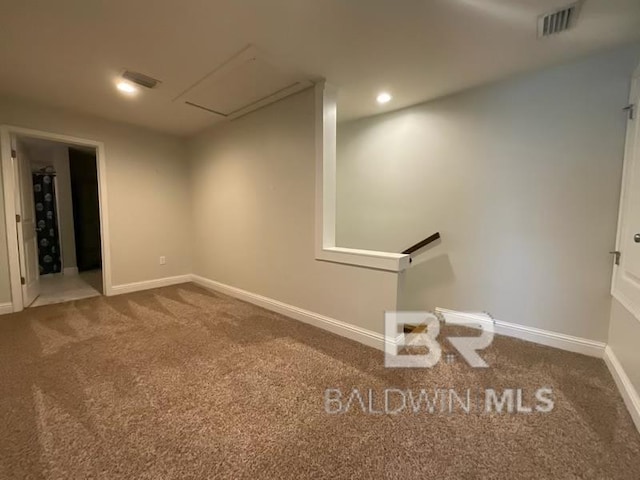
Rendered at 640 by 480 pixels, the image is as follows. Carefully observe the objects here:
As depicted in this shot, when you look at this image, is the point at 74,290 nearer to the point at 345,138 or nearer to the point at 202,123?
the point at 202,123

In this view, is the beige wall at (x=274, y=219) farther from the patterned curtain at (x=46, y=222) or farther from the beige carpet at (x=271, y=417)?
the patterned curtain at (x=46, y=222)

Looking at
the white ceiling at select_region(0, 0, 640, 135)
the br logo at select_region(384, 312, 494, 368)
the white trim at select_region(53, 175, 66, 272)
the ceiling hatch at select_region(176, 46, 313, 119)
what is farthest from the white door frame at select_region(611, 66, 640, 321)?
the white trim at select_region(53, 175, 66, 272)

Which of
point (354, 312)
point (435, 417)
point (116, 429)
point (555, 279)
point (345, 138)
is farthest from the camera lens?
point (345, 138)

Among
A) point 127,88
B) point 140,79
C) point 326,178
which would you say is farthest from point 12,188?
point 326,178

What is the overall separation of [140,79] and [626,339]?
13.6ft

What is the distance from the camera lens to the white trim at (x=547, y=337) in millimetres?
2135

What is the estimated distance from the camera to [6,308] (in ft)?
9.82

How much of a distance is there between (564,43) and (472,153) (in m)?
0.91

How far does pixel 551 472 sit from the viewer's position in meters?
1.20

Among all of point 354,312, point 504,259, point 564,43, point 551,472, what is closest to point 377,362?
point 354,312

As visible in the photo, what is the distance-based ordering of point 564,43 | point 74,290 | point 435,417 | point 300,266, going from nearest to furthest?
point 435,417 → point 564,43 → point 300,266 → point 74,290

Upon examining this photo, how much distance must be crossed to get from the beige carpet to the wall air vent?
226 centimetres

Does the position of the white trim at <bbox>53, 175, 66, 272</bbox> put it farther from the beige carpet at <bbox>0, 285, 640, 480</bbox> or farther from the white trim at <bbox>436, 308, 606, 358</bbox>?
the white trim at <bbox>436, 308, 606, 358</bbox>

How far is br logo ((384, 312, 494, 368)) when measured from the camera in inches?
82.0
